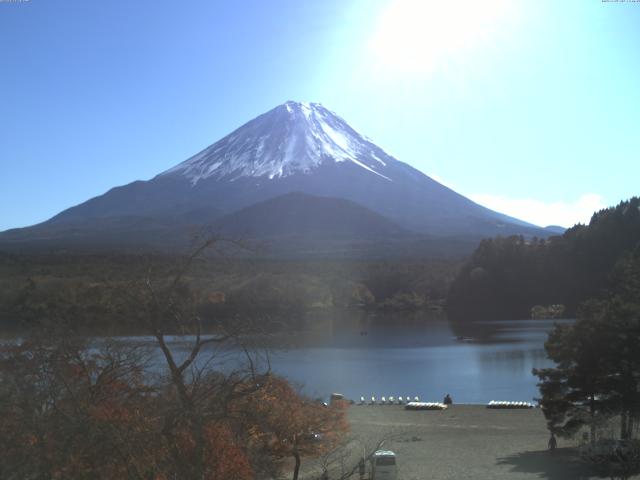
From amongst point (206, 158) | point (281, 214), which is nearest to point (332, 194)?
point (281, 214)

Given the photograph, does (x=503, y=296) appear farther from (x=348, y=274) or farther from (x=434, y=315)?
(x=348, y=274)

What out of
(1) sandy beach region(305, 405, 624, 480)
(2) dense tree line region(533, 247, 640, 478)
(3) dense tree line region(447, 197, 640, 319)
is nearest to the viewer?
(1) sandy beach region(305, 405, 624, 480)

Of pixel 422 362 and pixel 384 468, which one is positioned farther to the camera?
pixel 422 362

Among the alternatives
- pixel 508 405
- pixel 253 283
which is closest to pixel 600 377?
pixel 508 405

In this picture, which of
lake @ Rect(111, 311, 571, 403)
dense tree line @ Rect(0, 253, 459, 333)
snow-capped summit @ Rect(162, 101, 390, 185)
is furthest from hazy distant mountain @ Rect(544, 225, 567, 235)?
lake @ Rect(111, 311, 571, 403)

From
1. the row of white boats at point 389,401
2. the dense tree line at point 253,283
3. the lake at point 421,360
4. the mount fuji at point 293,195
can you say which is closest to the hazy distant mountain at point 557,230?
A: the mount fuji at point 293,195

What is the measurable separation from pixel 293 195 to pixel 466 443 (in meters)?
79.8

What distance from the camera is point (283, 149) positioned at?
107062 mm

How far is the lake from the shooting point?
66.3 feet

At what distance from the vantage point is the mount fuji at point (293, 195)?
83562 mm

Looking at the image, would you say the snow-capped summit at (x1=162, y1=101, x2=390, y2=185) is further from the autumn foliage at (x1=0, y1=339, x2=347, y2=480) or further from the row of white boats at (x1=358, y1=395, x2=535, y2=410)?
the autumn foliage at (x1=0, y1=339, x2=347, y2=480)

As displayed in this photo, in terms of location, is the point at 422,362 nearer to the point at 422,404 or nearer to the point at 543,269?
the point at 422,404

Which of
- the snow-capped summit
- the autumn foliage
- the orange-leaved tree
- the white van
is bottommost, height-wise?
the white van

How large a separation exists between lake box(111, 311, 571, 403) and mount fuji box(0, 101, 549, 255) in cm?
4050
